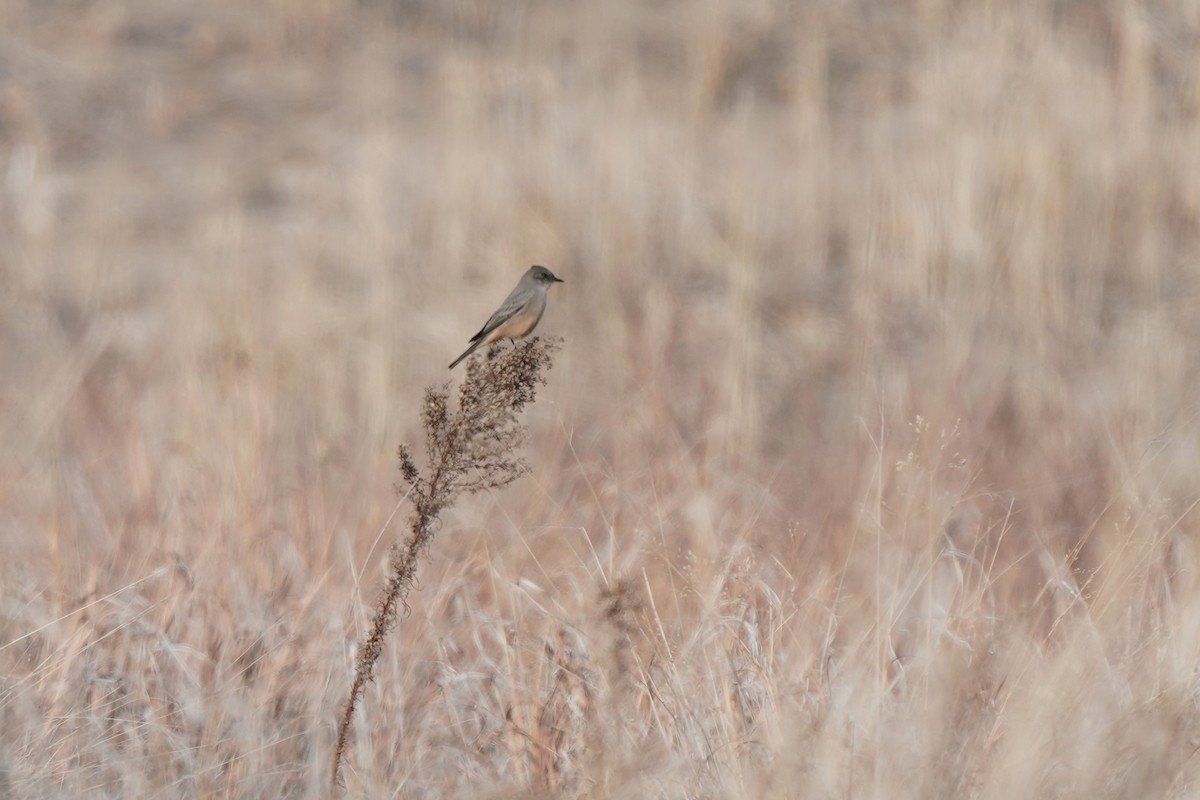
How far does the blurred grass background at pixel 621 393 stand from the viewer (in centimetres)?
219

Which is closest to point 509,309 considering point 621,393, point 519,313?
point 519,313

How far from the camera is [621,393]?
3943mm

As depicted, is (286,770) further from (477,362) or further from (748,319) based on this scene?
(748,319)

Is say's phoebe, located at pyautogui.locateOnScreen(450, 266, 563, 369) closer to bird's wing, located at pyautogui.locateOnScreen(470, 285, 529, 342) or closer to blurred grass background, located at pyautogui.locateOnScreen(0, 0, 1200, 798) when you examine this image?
bird's wing, located at pyautogui.locateOnScreen(470, 285, 529, 342)

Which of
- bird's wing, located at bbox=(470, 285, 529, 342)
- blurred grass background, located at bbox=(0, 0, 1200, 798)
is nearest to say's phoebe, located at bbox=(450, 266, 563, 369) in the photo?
bird's wing, located at bbox=(470, 285, 529, 342)

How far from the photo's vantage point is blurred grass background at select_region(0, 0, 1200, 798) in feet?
7.18

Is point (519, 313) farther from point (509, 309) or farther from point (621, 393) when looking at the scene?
point (621, 393)

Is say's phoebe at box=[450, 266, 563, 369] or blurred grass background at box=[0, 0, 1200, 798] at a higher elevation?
say's phoebe at box=[450, 266, 563, 369]

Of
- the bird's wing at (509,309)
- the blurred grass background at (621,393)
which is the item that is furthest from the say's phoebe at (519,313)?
the blurred grass background at (621,393)

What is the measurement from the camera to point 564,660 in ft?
8.01

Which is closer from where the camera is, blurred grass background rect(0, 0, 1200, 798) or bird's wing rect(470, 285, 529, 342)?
blurred grass background rect(0, 0, 1200, 798)

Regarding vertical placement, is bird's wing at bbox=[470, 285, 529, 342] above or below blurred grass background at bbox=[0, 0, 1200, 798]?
above

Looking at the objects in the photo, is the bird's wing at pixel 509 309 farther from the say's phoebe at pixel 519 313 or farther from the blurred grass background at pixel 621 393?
the blurred grass background at pixel 621 393

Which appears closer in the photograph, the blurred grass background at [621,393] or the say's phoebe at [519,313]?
the blurred grass background at [621,393]
